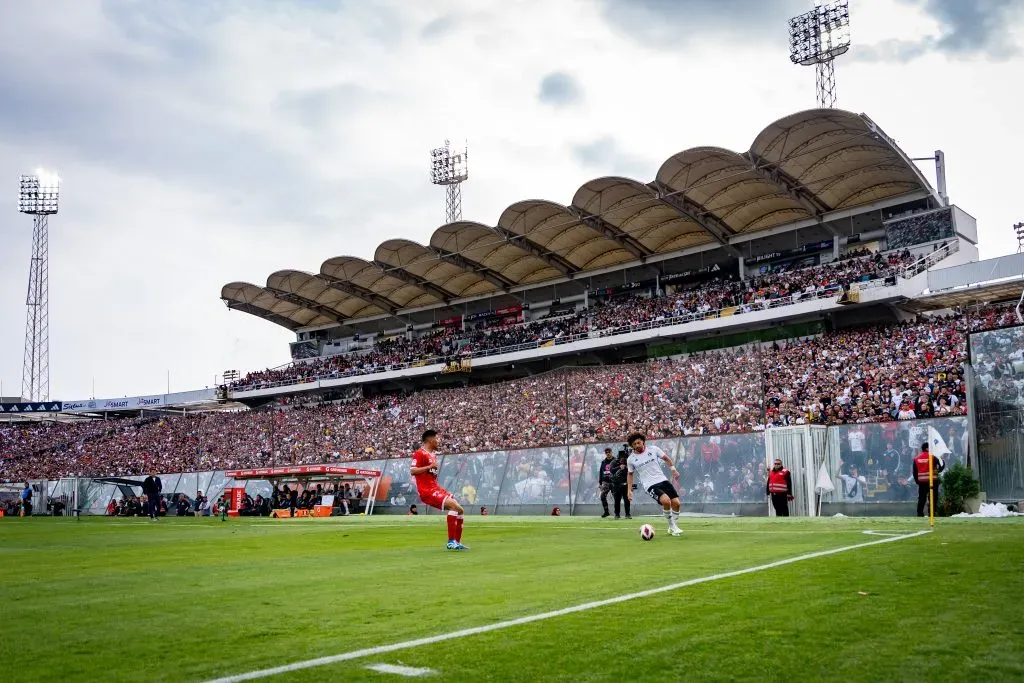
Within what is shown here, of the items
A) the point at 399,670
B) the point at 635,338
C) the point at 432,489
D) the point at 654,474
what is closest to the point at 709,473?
the point at 654,474

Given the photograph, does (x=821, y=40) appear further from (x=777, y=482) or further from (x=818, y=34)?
(x=777, y=482)

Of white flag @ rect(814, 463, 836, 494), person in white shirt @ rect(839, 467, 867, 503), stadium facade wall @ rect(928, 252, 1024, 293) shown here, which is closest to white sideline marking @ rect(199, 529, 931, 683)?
white flag @ rect(814, 463, 836, 494)

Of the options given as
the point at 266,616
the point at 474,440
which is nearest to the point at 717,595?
the point at 266,616

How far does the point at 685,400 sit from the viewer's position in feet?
106

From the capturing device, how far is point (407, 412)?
5525 cm

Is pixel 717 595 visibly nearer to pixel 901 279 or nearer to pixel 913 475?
pixel 913 475

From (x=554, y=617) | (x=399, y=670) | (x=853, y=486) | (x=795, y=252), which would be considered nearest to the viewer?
(x=399, y=670)

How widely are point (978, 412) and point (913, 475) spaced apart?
2498 millimetres

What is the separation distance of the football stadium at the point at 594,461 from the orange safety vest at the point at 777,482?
3.9 inches

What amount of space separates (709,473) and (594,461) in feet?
15.7

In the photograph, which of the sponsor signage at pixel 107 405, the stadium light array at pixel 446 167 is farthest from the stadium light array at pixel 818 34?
the sponsor signage at pixel 107 405

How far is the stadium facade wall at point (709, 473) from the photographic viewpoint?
24422 mm

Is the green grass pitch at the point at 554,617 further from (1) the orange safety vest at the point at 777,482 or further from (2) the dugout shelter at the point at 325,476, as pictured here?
(2) the dugout shelter at the point at 325,476

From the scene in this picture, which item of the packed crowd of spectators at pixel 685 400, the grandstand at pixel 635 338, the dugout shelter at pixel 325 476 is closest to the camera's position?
the packed crowd of spectators at pixel 685 400
